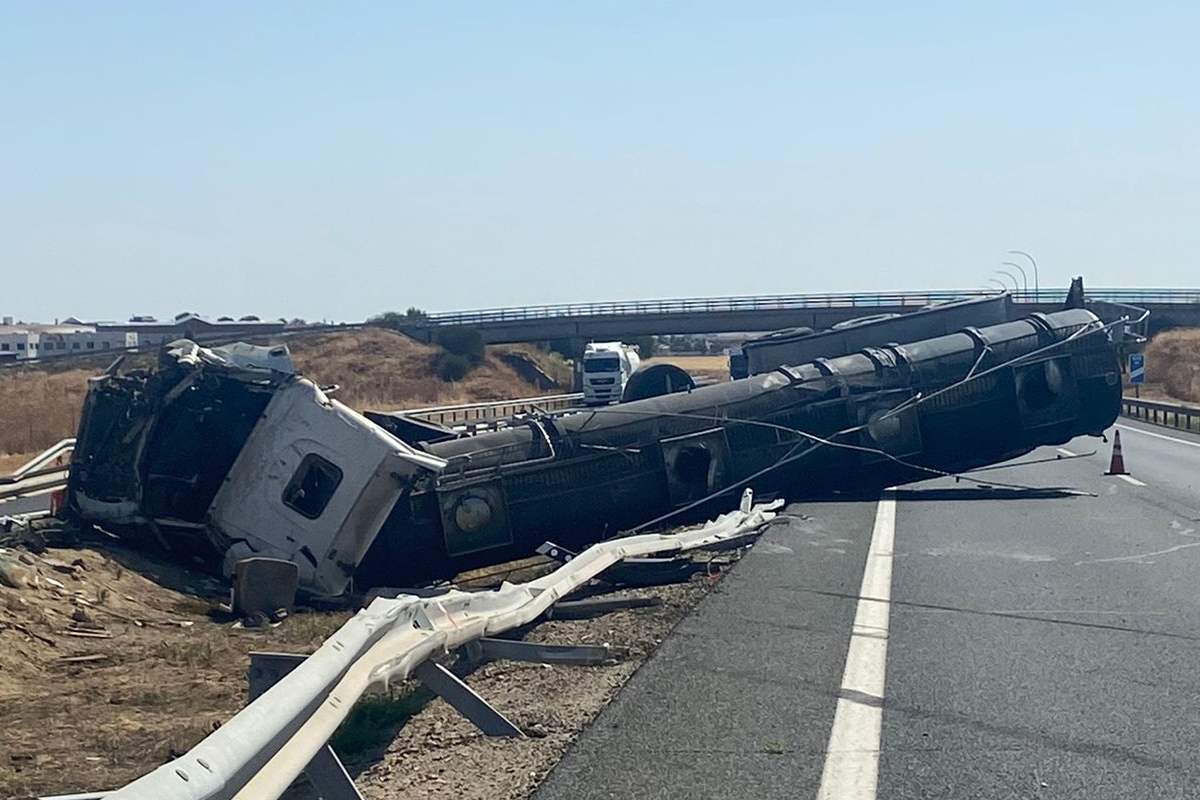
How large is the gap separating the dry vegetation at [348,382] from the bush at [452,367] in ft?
1.54

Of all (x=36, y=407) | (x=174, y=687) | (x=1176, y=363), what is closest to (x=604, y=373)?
(x=36, y=407)

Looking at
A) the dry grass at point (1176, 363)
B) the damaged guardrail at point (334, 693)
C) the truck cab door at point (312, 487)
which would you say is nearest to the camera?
the damaged guardrail at point (334, 693)

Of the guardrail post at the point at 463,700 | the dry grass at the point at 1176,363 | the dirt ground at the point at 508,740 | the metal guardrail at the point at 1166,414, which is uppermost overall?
the guardrail post at the point at 463,700

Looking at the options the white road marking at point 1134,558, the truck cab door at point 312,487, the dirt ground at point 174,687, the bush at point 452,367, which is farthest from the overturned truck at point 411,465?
the bush at point 452,367

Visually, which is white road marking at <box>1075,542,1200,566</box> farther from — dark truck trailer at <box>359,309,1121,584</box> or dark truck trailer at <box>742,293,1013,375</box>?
dark truck trailer at <box>742,293,1013,375</box>

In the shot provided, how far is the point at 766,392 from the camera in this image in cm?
1977

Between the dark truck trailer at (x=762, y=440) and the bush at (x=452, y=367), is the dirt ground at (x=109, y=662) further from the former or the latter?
the bush at (x=452, y=367)

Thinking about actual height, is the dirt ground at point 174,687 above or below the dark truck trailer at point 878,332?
below

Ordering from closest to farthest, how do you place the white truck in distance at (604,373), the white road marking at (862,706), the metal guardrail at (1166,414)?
the white road marking at (862,706)
the metal guardrail at (1166,414)
the white truck in distance at (604,373)

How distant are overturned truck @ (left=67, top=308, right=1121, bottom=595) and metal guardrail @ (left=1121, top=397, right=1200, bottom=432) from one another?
21.2 meters

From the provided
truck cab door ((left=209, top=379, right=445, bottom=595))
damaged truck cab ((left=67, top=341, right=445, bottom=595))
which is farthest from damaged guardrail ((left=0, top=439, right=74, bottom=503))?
truck cab door ((left=209, top=379, right=445, bottom=595))

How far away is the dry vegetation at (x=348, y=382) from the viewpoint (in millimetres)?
46844

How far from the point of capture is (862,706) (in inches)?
283

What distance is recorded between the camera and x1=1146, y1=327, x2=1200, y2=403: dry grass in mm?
75312
